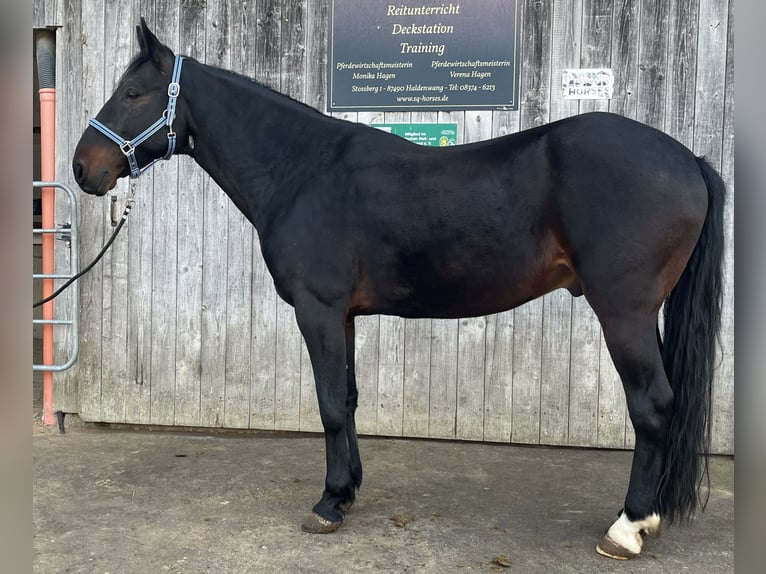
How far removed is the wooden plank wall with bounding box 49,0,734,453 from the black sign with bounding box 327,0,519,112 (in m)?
0.09

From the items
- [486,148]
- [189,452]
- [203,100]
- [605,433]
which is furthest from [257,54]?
[605,433]

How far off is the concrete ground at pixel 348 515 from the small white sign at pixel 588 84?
86.1 inches

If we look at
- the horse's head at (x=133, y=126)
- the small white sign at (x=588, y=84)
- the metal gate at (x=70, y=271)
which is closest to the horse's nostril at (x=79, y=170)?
the horse's head at (x=133, y=126)

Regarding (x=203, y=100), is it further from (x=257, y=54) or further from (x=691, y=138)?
(x=691, y=138)

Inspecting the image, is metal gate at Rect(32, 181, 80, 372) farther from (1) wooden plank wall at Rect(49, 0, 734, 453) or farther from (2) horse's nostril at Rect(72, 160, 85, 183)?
(2) horse's nostril at Rect(72, 160, 85, 183)

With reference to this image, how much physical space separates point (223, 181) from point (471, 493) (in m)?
1.93

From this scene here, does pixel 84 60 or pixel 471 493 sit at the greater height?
pixel 84 60

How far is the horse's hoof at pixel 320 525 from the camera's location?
102 inches

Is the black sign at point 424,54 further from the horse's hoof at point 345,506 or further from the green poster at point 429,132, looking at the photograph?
the horse's hoof at point 345,506

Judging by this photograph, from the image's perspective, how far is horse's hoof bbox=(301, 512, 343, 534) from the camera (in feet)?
8.46

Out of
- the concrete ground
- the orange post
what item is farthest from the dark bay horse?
the orange post

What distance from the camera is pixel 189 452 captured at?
3799 millimetres

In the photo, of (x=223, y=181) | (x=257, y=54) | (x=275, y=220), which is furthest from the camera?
(x=257, y=54)

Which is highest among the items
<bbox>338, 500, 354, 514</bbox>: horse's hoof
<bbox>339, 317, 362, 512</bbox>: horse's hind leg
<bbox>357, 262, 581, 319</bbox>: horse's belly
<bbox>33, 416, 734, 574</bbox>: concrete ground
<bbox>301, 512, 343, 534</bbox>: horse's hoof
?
<bbox>357, 262, 581, 319</bbox>: horse's belly
